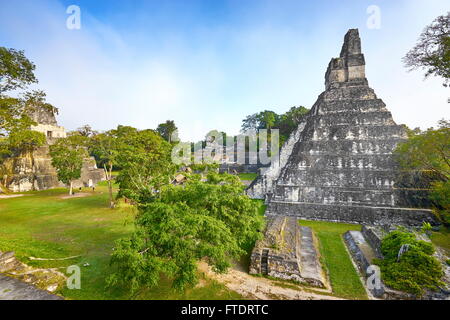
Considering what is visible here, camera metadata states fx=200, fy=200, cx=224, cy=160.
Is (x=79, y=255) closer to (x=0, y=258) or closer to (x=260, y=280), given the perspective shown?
(x=0, y=258)

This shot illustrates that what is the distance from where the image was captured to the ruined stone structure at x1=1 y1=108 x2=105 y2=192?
24.5 m

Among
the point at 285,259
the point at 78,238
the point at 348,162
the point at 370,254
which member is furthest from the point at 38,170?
the point at 370,254

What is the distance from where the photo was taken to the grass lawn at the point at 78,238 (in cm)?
631

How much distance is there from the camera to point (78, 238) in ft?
35.0

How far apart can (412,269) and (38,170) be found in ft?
121

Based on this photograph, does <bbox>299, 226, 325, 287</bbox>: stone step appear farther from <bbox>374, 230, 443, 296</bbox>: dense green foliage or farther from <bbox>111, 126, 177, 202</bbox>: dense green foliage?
<bbox>111, 126, 177, 202</bbox>: dense green foliage

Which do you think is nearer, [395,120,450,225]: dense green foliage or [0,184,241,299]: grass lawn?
[0,184,241,299]: grass lawn

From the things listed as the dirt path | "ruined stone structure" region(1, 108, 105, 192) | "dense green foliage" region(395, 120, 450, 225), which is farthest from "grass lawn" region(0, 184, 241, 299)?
"dense green foliage" region(395, 120, 450, 225)

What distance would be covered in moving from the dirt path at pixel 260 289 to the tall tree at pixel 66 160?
20337 millimetres

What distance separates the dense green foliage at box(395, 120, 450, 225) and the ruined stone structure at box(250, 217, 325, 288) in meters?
7.10

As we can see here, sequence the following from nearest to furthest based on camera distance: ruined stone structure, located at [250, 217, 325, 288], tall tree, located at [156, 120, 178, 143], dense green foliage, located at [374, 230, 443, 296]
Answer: dense green foliage, located at [374, 230, 443, 296], ruined stone structure, located at [250, 217, 325, 288], tall tree, located at [156, 120, 178, 143]
